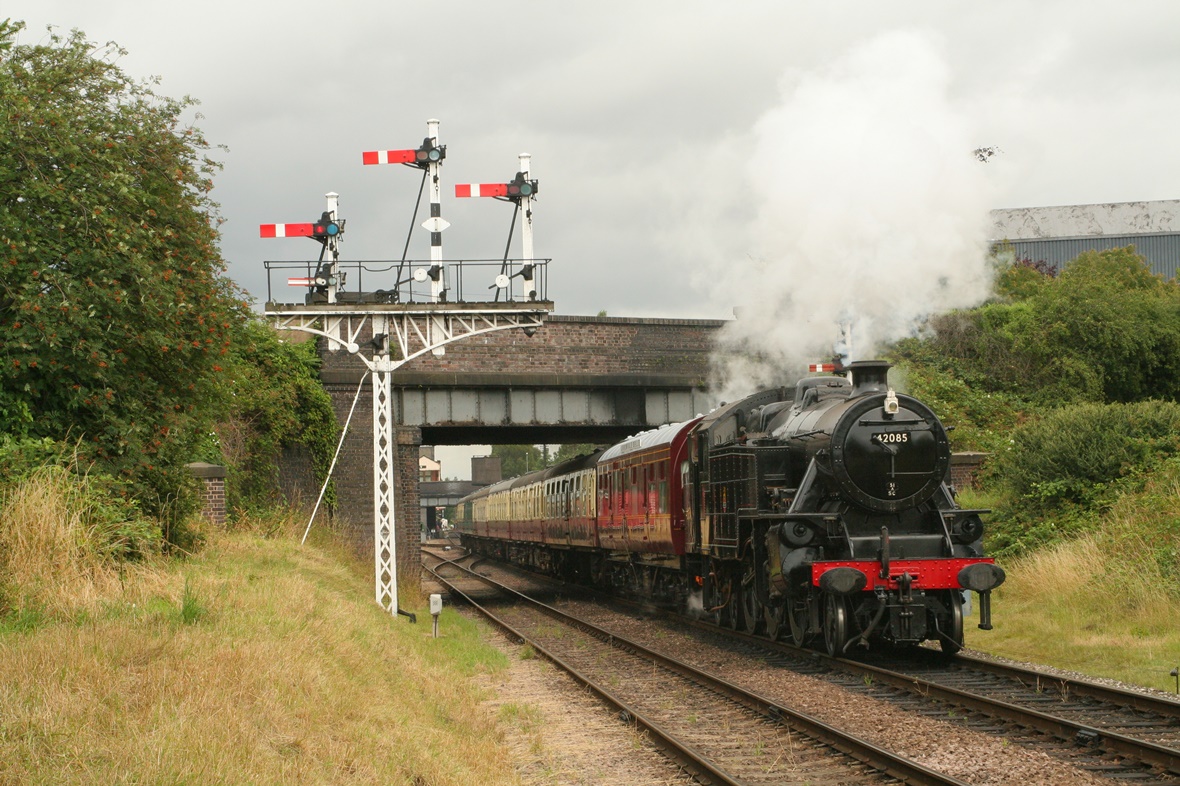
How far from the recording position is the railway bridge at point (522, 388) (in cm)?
2806

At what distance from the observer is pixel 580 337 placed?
29312mm

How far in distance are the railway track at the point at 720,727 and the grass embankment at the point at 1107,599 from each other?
383cm

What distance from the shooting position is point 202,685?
7230mm

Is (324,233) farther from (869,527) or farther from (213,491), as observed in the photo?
(869,527)

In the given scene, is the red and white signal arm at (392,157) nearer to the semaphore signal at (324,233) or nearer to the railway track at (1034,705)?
the semaphore signal at (324,233)

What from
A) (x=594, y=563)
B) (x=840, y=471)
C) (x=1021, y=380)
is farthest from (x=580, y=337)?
(x=840, y=471)

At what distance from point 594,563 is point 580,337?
565cm

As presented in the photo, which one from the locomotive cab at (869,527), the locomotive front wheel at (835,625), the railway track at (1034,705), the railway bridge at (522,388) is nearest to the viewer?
the railway track at (1034,705)

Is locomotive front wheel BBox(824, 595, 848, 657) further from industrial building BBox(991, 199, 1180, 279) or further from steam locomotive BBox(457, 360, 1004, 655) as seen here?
industrial building BBox(991, 199, 1180, 279)

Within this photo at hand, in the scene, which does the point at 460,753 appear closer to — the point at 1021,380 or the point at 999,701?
the point at 999,701

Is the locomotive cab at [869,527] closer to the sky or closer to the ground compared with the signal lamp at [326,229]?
closer to the ground

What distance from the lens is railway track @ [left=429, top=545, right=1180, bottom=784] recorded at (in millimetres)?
7709

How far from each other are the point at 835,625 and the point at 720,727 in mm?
3175

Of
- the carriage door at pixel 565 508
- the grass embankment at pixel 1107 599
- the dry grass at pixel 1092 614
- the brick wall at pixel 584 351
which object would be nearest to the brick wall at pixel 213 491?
the brick wall at pixel 584 351
